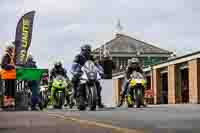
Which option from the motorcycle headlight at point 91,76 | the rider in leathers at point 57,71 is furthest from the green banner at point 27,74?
the motorcycle headlight at point 91,76

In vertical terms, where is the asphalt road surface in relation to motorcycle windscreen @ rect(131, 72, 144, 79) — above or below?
below

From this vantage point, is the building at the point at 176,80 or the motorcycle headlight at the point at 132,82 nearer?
the motorcycle headlight at the point at 132,82

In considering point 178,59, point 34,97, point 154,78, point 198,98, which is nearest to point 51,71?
point 34,97

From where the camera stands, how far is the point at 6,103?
19344mm

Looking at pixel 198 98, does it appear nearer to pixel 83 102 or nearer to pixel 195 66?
pixel 195 66

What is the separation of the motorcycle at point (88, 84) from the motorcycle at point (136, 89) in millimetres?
1741

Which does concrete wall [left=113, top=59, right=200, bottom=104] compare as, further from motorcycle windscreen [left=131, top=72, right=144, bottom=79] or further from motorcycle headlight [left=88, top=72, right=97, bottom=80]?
motorcycle headlight [left=88, top=72, right=97, bottom=80]

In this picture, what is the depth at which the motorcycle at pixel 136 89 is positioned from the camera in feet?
59.1

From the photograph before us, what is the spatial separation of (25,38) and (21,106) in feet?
41.8

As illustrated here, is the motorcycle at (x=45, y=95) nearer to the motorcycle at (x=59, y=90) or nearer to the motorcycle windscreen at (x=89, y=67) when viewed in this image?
the motorcycle at (x=59, y=90)

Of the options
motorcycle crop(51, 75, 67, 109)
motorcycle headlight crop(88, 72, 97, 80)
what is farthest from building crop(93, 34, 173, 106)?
motorcycle headlight crop(88, 72, 97, 80)

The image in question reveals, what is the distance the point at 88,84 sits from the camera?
1645 cm

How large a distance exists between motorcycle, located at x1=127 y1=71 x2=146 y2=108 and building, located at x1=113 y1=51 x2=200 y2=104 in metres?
18.4

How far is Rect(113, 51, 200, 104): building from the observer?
38.0m
